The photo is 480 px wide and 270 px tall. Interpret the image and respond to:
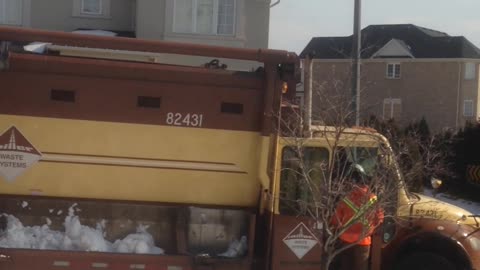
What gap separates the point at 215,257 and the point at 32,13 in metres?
14.3

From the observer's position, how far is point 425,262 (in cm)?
745

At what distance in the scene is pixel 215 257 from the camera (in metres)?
6.83

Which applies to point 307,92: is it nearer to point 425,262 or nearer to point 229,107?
point 229,107

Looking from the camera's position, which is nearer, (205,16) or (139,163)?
(139,163)

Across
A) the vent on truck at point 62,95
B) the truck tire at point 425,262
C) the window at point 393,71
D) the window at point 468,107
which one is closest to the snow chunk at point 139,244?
the vent on truck at point 62,95

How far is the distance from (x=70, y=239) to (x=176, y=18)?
13.1 metres

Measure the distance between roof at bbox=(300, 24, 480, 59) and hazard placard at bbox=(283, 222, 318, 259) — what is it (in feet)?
128

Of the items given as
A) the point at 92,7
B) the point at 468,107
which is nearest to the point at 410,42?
the point at 468,107

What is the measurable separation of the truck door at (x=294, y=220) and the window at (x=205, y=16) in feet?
41.3

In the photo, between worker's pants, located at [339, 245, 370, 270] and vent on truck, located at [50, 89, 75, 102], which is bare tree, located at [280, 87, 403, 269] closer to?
worker's pants, located at [339, 245, 370, 270]

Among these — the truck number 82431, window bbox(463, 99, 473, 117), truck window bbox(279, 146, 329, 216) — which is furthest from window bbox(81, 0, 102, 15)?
window bbox(463, 99, 473, 117)

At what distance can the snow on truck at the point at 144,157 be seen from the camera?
21.9 ft

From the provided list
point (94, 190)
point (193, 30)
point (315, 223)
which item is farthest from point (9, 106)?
point (193, 30)

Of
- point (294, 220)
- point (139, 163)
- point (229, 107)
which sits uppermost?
point (229, 107)
